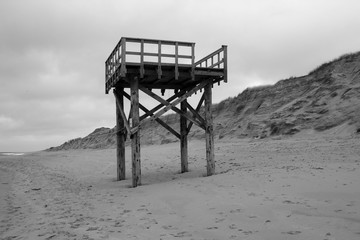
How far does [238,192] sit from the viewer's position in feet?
27.3

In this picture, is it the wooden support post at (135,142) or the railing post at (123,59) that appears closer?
the railing post at (123,59)

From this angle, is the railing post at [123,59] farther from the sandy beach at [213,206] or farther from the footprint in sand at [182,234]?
the footprint in sand at [182,234]

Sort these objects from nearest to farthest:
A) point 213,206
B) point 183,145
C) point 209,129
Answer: point 213,206
point 209,129
point 183,145

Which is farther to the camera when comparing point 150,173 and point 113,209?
point 150,173

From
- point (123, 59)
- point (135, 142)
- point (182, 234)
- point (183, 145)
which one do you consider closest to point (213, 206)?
point (182, 234)

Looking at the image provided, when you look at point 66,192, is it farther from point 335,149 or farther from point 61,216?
point 335,149

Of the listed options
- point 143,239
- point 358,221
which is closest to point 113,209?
point 143,239

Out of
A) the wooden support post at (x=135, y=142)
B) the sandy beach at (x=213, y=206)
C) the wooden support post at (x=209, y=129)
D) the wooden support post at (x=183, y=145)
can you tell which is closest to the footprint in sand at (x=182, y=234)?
the sandy beach at (x=213, y=206)

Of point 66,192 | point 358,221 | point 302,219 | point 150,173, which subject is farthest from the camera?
point 150,173

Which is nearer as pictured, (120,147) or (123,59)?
(123,59)

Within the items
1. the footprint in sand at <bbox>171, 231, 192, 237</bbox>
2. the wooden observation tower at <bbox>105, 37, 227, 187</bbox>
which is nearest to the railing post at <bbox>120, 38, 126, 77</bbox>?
the wooden observation tower at <bbox>105, 37, 227, 187</bbox>

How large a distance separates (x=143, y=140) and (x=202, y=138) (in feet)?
37.7

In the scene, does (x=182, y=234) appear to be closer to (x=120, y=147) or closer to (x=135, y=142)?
(x=135, y=142)

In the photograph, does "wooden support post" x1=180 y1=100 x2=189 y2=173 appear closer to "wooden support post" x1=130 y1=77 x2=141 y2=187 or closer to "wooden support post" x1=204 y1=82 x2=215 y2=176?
"wooden support post" x1=204 y1=82 x2=215 y2=176
